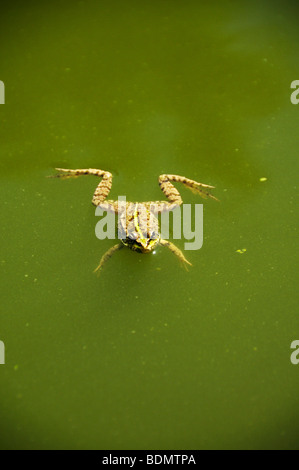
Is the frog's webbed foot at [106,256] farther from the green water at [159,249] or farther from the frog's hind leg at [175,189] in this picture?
the frog's hind leg at [175,189]

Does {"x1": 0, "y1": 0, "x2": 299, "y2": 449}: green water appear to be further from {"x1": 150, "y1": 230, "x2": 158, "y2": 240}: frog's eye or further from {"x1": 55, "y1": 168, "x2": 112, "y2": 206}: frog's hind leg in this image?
{"x1": 150, "y1": 230, "x2": 158, "y2": 240}: frog's eye

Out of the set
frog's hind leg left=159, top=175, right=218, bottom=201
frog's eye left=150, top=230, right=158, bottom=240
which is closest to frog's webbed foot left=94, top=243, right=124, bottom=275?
frog's eye left=150, top=230, right=158, bottom=240

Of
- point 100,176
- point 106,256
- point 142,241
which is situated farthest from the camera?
point 100,176

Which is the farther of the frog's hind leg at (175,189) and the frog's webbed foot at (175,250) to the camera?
the frog's hind leg at (175,189)

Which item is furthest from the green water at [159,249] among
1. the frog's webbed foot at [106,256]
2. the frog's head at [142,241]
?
the frog's head at [142,241]

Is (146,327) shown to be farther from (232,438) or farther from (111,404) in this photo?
(232,438)

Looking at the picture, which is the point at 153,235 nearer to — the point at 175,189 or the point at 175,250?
the point at 175,250

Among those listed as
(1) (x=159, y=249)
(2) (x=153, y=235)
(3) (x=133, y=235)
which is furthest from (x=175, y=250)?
(3) (x=133, y=235)
